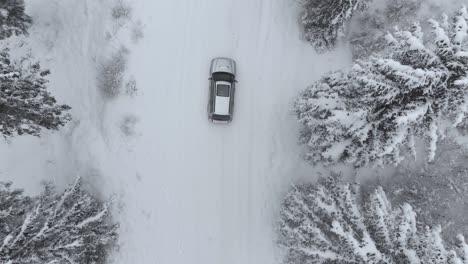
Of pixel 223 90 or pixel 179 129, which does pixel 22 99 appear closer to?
pixel 179 129

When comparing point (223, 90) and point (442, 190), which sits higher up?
point (223, 90)

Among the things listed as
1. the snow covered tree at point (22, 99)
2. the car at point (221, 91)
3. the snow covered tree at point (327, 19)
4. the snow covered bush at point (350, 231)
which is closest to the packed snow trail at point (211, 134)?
the car at point (221, 91)

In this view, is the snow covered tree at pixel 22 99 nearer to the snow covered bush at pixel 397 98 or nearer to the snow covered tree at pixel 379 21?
the snow covered bush at pixel 397 98

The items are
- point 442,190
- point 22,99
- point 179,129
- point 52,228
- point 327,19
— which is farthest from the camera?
point 179,129

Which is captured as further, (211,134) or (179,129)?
(211,134)

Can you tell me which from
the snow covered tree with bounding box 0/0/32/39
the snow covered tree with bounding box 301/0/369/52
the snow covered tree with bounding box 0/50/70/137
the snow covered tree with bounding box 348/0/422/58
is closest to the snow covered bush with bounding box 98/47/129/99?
the snow covered tree with bounding box 0/50/70/137

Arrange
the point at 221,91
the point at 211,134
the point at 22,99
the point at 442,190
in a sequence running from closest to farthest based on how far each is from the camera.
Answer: the point at 22,99
the point at 442,190
the point at 221,91
the point at 211,134

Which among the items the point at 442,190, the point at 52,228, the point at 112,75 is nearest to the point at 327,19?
the point at 442,190
